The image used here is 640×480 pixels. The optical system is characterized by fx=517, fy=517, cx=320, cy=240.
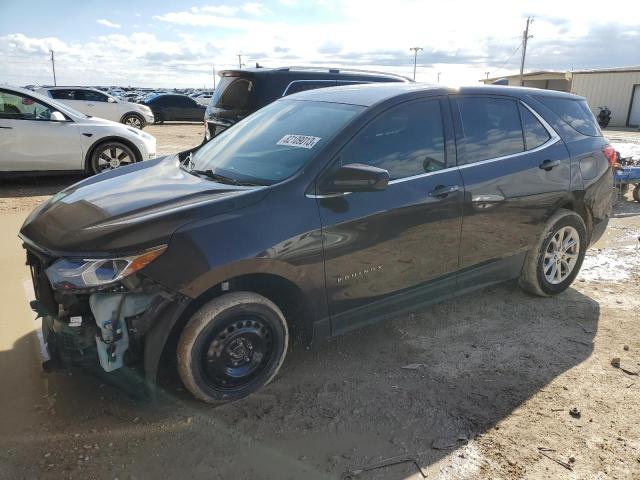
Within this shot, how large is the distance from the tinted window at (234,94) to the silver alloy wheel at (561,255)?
4751 millimetres

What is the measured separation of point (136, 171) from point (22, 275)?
6.67 ft

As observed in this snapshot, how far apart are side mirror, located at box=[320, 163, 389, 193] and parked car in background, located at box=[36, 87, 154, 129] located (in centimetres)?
1599

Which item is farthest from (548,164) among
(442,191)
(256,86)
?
(256,86)

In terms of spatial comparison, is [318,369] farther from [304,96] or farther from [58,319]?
[304,96]

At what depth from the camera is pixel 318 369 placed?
11.2 feet

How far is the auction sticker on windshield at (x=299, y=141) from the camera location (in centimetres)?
322

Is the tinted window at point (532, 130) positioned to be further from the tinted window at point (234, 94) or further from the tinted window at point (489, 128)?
the tinted window at point (234, 94)

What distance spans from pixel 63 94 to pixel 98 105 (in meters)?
1.20

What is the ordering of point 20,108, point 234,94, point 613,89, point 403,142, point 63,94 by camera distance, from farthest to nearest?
point 613,89 → point 63,94 → point 20,108 → point 234,94 → point 403,142

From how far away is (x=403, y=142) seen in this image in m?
3.43

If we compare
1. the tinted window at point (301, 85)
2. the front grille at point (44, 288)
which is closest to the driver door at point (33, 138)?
the tinted window at point (301, 85)

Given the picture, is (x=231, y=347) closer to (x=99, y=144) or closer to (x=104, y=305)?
(x=104, y=305)

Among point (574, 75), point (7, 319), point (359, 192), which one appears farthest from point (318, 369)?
point (574, 75)

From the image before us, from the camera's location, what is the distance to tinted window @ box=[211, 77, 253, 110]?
7.53 metres
